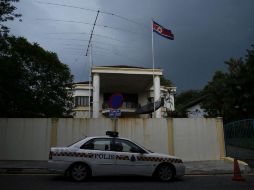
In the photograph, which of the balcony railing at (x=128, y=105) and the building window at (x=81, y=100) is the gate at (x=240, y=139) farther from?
the building window at (x=81, y=100)

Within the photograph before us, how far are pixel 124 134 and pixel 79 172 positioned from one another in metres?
6.65

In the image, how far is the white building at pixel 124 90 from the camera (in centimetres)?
3419

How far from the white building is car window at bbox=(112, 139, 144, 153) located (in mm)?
18029

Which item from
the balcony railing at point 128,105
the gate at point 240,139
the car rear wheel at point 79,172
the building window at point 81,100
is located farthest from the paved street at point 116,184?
the building window at point 81,100

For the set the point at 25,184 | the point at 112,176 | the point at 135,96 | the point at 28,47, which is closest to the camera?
the point at 25,184

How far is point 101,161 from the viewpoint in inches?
408

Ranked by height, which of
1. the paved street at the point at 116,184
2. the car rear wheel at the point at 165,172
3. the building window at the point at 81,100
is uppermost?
the building window at the point at 81,100

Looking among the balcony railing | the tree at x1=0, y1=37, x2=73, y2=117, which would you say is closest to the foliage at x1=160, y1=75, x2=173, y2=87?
the balcony railing

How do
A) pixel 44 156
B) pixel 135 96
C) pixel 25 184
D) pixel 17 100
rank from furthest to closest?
1. pixel 135 96
2. pixel 17 100
3. pixel 44 156
4. pixel 25 184

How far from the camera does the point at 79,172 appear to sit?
1023cm

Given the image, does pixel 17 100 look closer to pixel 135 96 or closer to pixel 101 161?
pixel 101 161

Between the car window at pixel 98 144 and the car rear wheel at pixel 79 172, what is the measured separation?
24.5 inches

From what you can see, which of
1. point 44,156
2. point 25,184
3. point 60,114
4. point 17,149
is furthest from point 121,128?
point 60,114

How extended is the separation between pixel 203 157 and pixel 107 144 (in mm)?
7763
